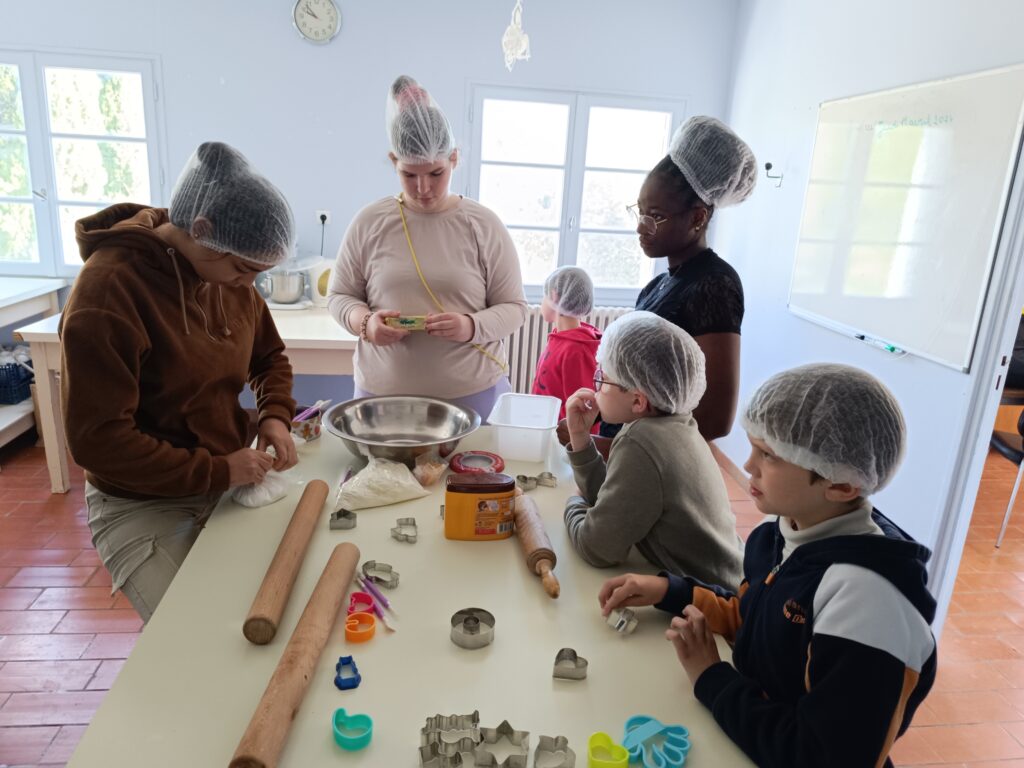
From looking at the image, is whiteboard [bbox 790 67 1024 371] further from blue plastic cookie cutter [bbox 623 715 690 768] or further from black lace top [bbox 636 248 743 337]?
blue plastic cookie cutter [bbox 623 715 690 768]

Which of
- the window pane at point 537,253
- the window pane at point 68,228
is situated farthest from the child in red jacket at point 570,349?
the window pane at point 68,228

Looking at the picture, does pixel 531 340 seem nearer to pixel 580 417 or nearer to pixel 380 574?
pixel 580 417

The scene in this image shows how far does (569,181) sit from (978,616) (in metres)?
2.89

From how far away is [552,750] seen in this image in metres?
0.81

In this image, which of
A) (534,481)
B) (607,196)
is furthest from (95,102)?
(534,481)

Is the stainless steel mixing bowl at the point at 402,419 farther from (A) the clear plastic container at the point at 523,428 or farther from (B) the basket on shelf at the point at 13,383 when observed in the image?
(B) the basket on shelf at the point at 13,383

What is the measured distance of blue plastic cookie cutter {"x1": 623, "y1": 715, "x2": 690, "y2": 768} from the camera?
0.81 meters

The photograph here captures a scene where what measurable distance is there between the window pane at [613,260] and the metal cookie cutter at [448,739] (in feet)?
11.7

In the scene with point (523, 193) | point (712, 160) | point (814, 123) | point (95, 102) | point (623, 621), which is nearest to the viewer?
point (623, 621)

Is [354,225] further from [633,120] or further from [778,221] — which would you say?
[633,120]

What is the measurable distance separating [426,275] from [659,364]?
0.87 metres

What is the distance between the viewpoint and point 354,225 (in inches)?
76.5

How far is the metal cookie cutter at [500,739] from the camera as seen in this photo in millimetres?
786

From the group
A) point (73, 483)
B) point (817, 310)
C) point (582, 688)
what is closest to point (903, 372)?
point (817, 310)
